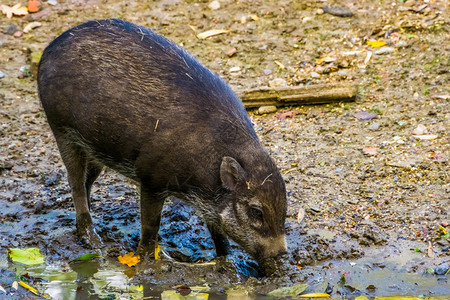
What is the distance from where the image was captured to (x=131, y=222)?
6355 mm

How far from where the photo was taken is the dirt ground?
5438mm

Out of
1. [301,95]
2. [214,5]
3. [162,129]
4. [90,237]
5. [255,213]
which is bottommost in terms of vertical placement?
[90,237]

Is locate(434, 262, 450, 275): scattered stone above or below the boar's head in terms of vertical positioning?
below

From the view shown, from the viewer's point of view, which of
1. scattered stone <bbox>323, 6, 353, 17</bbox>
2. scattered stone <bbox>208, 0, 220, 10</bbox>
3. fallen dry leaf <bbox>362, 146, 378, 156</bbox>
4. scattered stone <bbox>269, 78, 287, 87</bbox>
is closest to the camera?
fallen dry leaf <bbox>362, 146, 378, 156</bbox>

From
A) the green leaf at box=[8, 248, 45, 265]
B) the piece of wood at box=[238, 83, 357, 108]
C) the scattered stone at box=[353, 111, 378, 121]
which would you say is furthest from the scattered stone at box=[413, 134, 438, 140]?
the green leaf at box=[8, 248, 45, 265]

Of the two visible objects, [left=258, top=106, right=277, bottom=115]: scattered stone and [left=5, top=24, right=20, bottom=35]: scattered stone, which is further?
[left=5, top=24, right=20, bottom=35]: scattered stone

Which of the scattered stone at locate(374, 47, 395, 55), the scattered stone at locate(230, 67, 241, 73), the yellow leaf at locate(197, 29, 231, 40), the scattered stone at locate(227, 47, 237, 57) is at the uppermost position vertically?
the scattered stone at locate(374, 47, 395, 55)

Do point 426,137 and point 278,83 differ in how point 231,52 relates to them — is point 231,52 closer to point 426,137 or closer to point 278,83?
point 278,83

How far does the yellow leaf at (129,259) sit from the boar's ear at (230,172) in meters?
1.16

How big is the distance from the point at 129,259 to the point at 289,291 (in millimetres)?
1531

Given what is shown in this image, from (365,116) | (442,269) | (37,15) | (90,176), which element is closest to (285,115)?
(365,116)

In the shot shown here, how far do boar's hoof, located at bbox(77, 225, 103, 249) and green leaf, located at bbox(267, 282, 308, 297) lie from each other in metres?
1.82

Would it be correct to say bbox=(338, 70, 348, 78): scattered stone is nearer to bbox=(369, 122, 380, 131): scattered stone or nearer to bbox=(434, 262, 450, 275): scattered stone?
bbox=(369, 122, 380, 131): scattered stone

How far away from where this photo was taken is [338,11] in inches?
370
